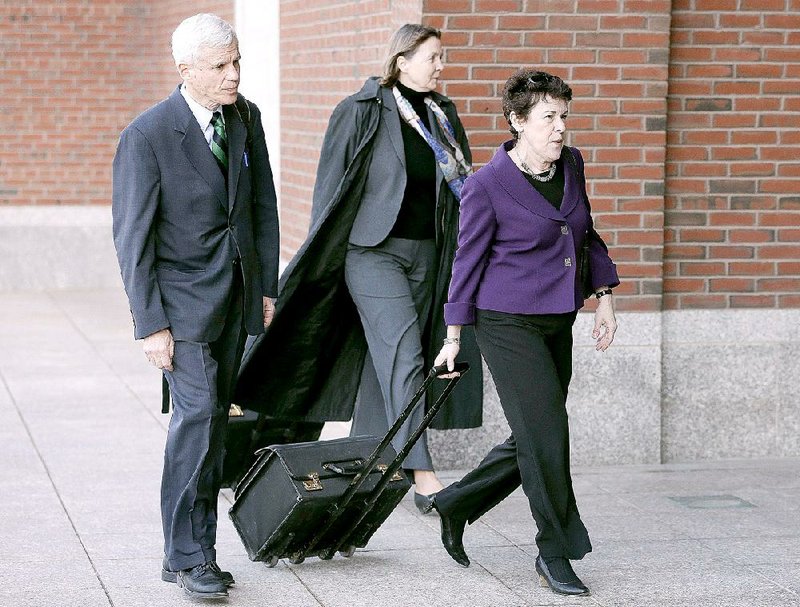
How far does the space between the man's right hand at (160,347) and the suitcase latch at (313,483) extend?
2.15 ft

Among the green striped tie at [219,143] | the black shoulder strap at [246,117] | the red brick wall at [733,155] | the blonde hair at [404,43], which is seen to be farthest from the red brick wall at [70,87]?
the green striped tie at [219,143]

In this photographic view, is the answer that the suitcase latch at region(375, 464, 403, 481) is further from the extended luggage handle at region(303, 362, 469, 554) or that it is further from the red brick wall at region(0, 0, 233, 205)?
the red brick wall at region(0, 0, 233, 205)

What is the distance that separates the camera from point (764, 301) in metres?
7.82

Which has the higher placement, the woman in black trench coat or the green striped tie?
the green striped tie

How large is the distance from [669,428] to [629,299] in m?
0.71

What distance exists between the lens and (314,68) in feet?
31.3

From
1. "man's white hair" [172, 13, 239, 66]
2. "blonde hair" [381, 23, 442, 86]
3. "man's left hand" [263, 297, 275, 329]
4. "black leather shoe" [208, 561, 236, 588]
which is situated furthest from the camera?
"blonde hair" [381, 23, 442, 86]

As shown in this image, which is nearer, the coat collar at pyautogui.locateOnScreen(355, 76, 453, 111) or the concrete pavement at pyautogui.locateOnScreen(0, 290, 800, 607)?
the concrete pavement at pyautogui.locateOnScreen(0, 290, 800, 607)

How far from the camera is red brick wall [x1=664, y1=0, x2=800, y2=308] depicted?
7.67 m

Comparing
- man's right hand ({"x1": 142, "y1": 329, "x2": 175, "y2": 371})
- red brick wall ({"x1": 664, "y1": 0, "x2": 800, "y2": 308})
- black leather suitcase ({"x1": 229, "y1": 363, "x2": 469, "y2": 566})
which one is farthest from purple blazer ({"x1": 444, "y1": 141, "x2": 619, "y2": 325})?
red brick wall ({"x1": 664, "y1": 0, "x2": 800, "y2": 308})

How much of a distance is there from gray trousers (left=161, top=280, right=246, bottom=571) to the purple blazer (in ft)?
2.88

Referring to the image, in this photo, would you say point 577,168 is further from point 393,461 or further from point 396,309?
point 396,309

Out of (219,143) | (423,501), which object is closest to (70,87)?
(423,501)

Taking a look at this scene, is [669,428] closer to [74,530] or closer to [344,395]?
[344,395]
